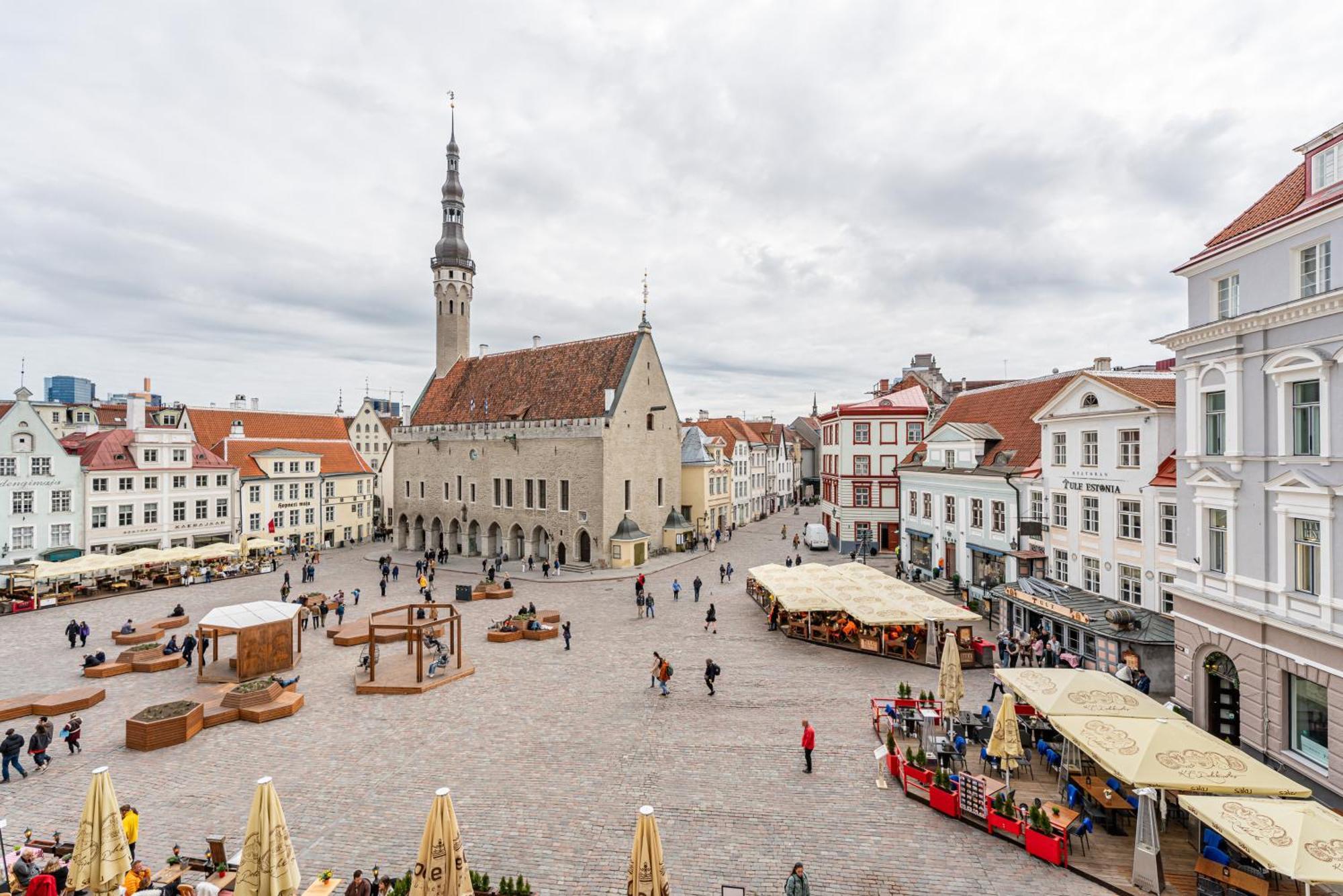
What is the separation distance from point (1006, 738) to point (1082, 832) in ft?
6.46

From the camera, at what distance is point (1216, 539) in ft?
48.0

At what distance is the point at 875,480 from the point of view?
41.0 metres

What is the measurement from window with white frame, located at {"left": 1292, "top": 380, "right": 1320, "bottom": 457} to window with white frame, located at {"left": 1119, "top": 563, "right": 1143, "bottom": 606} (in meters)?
9.30

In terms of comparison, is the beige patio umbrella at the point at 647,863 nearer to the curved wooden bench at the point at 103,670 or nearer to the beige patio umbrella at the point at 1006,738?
the beige patio umbrella at the point at 1006,738

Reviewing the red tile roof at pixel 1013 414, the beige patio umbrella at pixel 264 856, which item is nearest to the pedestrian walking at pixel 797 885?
the beige patio umbrella at pixel 264 856

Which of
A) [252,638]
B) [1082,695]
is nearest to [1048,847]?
[1082,695]

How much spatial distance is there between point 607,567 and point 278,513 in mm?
26286

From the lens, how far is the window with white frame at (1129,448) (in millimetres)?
20766

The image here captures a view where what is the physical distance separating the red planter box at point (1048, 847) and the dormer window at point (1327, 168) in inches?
521

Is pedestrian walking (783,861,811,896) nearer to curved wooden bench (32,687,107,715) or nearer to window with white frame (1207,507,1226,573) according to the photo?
window with white frame (1207,507,1226,573)

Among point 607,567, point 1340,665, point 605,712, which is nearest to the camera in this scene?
point 1340,665

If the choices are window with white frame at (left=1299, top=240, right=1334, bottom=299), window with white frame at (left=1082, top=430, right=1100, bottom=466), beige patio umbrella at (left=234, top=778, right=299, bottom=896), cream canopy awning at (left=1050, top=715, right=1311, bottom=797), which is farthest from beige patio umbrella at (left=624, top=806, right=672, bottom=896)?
window with white frame at (left=1082, top=430, right=1100, bottom=466)

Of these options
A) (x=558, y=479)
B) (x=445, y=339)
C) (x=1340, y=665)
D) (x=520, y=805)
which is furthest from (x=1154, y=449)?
(x=445, y=339)

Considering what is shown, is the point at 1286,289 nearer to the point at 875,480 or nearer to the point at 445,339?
the point at 875,480
